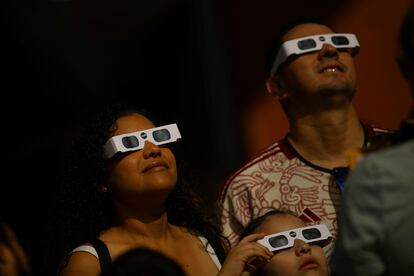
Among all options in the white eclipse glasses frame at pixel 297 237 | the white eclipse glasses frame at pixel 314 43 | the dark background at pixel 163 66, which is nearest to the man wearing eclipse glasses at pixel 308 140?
the white eclipse glasses frame at pixel 314 43

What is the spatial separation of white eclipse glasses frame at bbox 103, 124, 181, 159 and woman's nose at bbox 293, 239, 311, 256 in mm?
553

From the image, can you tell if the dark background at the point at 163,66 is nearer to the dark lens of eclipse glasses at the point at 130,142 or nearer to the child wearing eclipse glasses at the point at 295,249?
the dark lens of eclipse glasses at the point at 130,142

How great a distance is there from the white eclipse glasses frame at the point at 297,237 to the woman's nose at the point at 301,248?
0.05ft

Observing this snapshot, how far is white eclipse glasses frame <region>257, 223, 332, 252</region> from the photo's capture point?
123 inches

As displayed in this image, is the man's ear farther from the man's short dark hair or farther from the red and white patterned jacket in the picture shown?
the red and white patterned jacket

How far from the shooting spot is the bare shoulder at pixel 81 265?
311cm

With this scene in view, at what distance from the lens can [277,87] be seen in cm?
399

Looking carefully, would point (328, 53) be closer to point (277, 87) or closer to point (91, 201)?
point (277, 87)

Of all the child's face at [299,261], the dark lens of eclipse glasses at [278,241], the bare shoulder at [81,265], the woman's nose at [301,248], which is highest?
the bare shoulder at [81,265]

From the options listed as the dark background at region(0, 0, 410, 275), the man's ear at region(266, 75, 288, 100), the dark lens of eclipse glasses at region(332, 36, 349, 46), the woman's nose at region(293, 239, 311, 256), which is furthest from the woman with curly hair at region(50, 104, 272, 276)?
the dark background at region(0, 0, 410, 275)

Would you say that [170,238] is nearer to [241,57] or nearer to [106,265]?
[106,265]

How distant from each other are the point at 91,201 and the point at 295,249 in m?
0.74

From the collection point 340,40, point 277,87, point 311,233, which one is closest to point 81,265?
point 311,233

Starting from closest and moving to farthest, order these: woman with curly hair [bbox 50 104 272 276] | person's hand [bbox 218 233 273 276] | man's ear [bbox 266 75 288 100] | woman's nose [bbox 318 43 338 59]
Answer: person's hand [bbox 218 233 273 276] → woman with curly hair [bbox 50 104 272 276] → woman's nose [bbox 318 43 338 59] → man's ear [bbox 266 75 288 100]
